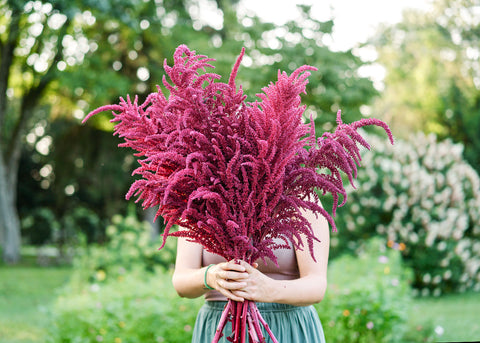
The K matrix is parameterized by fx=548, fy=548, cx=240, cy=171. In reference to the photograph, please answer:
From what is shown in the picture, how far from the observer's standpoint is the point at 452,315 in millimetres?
8367

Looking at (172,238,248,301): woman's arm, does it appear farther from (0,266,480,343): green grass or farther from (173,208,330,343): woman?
(0,266,480,343): green grass

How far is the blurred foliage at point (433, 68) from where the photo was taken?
53.6 feet

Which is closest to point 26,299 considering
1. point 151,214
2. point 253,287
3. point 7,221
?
point 7,221

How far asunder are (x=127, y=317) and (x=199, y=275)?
2443mm

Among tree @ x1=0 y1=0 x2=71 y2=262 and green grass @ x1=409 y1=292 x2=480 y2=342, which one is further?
tree @ x1=0 y1=0 x2=71 y2=262

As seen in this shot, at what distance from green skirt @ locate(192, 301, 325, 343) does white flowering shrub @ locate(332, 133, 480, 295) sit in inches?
285

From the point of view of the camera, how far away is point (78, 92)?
56.2 ft

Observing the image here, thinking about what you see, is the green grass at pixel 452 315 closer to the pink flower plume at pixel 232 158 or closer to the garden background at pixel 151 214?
the garden background at pixel 151 214

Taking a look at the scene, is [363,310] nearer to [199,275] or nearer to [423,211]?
[199,275]

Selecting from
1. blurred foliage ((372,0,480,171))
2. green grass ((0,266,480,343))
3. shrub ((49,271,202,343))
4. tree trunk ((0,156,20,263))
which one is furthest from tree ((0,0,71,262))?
shrub ((49,271,202,343))

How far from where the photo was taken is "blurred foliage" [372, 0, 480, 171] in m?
16.3

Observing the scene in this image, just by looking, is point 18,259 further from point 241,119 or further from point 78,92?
point 241,119

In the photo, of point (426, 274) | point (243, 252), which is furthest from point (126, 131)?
point (426, 274)

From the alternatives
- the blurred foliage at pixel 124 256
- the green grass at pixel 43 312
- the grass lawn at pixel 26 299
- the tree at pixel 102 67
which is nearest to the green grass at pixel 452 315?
the green grass at pixel 43 312
